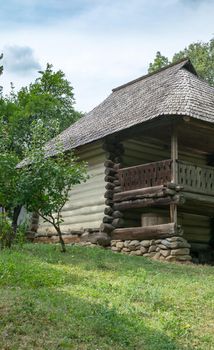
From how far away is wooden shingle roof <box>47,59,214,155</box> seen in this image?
48.4ft

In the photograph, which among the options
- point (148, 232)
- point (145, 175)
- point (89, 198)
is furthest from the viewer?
point (89, 198)

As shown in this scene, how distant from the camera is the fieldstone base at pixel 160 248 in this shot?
45.2 feet

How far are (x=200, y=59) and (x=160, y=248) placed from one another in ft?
86.0

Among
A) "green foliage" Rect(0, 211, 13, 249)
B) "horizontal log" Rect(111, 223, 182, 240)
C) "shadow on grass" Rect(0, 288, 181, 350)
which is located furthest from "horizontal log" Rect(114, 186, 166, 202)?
"shadow on grass" Rect(0, 288, 181, 350)

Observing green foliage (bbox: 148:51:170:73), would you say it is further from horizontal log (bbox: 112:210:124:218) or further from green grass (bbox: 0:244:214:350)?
green grass (bbox: 0:244:214:350)

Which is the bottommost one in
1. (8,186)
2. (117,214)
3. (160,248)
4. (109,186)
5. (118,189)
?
(160,248)

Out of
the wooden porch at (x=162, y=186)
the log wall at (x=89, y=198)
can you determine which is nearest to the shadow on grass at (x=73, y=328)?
the wooden porch at (x=162, y=186)

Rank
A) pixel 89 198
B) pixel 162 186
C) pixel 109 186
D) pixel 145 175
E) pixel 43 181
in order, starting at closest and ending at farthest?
pixel 43 181, pixel 162 186, pixel 145 175, pixel 109 186, pixel 89 198

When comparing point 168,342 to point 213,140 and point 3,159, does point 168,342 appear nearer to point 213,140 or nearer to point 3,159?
point 3,159

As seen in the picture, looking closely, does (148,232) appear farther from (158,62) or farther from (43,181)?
(158,62)

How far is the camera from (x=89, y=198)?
58.9 feet

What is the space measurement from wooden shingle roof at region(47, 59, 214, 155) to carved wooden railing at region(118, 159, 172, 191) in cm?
136

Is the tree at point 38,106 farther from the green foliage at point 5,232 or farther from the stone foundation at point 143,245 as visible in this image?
the green foliage at point 5,232

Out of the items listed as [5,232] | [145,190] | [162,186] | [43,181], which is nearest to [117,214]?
[145,190]
